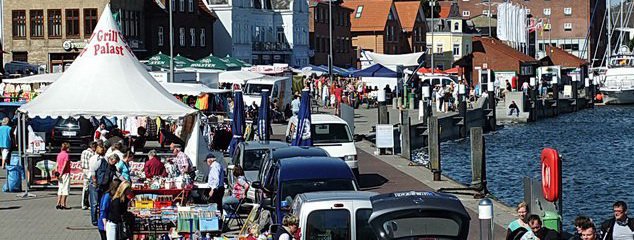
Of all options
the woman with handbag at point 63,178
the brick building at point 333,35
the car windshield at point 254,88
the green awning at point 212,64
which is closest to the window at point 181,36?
the green awning at point 212,64

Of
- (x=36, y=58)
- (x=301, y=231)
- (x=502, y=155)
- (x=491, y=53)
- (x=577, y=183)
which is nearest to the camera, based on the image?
(x=301, y=231)

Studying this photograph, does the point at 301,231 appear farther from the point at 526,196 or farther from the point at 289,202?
the point at 526,196

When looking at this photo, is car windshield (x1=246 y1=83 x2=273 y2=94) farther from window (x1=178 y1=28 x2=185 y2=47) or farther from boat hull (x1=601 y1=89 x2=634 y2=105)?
boat hull (x1=601 y1=89 x2=634 y2=105)

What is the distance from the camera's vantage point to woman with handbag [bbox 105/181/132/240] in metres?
18.9

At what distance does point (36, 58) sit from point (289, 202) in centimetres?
5464

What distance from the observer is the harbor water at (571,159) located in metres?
34.9

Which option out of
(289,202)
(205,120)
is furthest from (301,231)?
(205,120)

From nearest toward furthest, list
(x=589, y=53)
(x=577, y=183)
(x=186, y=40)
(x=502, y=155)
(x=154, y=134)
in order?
(x=577, y=183) → (x=154, y=134) → (x=502, y=155) → (x=186, y=40) → (x=589, y=53)

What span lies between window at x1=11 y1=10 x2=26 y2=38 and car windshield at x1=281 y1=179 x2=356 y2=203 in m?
54.1

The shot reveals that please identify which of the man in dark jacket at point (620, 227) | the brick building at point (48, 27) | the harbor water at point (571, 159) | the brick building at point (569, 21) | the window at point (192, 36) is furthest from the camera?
the brick building at point (569, 21)

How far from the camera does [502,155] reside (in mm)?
52219

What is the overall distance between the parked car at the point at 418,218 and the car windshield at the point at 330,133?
17336 mm

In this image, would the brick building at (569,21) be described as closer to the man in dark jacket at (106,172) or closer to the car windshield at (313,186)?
the man in dark jacket at (106,172)

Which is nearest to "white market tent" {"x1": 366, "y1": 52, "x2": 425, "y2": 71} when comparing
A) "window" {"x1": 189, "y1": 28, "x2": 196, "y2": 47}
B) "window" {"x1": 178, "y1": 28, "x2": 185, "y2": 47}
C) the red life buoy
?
"window" {"x1": 189, "y1": 28, "x2": 196, "y2": 47}
